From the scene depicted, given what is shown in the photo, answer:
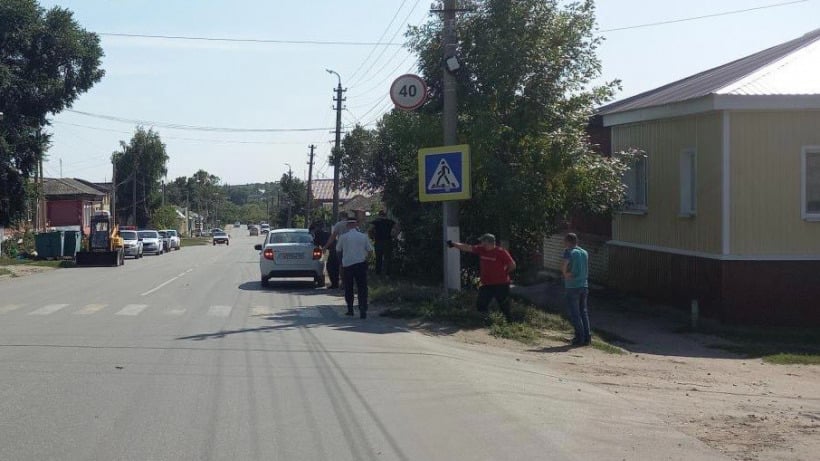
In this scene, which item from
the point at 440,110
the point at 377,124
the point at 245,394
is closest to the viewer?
the point at 245,394

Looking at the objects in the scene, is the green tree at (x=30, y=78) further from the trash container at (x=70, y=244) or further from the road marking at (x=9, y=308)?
the road marking at (x=9, y=308)

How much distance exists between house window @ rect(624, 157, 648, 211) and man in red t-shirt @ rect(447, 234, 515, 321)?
614cm

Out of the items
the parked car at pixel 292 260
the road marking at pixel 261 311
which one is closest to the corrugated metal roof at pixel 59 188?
the parked car at pixel 292 260

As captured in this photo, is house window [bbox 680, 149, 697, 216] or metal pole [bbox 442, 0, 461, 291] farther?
house window [bbox 680, 149, 697, 216]

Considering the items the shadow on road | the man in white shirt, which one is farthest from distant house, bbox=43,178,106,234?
the man in white shirt

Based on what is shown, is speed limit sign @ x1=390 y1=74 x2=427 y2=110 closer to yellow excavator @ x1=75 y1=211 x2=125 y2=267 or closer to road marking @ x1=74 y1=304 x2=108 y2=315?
road marking @ x1=74 y1=304 x2=108 y2=315

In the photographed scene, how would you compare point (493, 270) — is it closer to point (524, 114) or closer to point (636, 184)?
point (524, 114)

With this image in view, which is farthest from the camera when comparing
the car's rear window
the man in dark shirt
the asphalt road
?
the car's rear window

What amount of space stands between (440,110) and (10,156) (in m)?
31.3

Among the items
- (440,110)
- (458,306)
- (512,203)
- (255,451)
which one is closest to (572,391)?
(255,451)

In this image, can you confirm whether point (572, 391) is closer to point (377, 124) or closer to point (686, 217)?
point (686, 217)

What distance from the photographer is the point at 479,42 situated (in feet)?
57.6

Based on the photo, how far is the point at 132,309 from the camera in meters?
16.8

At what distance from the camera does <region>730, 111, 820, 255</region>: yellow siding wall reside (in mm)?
15711
